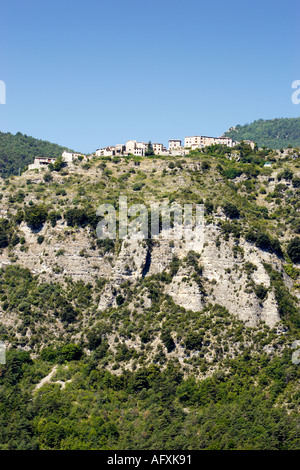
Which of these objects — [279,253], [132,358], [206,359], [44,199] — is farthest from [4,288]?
[279,253]

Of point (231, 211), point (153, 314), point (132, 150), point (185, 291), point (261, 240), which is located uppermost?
point (132, 150)

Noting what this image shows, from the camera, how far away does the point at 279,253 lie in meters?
79.1

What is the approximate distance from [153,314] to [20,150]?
9765 centimetres

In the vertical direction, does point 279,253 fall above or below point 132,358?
above

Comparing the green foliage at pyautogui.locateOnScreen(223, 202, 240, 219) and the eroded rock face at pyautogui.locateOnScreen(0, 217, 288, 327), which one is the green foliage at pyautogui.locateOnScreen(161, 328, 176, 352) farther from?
the green foliage at pyautogui.locateOnScreen(223, 202, 240, 219)

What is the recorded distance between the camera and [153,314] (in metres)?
72.7

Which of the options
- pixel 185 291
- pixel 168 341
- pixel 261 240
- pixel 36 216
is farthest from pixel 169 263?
pixel 36 216

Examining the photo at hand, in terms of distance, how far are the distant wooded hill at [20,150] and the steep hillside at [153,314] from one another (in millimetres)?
52670

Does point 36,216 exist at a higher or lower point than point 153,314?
higher

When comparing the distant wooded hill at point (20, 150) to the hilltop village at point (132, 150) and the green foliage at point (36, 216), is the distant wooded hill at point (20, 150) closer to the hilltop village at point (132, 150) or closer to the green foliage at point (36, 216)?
the hilltop village at point (132, 150)

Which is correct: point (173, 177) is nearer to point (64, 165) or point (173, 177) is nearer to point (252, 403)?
point (64, 165)

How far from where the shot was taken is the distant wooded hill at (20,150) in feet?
478

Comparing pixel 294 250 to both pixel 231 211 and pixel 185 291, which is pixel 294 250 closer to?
pixel 231 211
